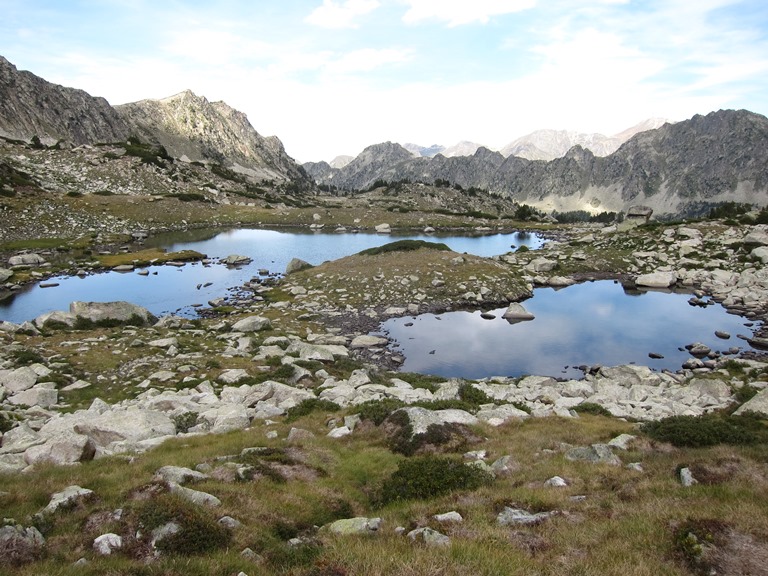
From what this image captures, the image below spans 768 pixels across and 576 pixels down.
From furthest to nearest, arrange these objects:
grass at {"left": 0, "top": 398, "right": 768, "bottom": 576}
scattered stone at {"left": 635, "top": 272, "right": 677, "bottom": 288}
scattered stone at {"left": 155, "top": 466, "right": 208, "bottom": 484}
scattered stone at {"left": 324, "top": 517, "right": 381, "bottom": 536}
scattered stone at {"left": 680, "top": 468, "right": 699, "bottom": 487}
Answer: scattered stone at {"left": 635, "top": 272, "right": 677, "bottom": 288}, scattered stone at {"left": 155, "top": 466, "right": 208, "bottom": 484}, scattered stone at {"left": 680, "top": 468, "right": 699, "bottom": 487}, scattered stone at {"left": 324, "top": 517, "right": 381, "bottom": 536}, grass at {"left": 0, "top": 398, "right": 768, "bottom": 576}

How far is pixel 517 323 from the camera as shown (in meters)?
45.6

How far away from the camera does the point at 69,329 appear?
112ft

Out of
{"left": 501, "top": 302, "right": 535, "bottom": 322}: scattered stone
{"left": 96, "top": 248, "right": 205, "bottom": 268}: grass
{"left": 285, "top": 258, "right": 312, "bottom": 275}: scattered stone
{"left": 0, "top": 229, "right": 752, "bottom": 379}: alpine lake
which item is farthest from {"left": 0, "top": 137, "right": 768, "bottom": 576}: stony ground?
{"left": 96, "top": 248, "right": 205, "bottom": 268}: grass

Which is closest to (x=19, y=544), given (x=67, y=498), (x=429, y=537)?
(x=67, y=498)

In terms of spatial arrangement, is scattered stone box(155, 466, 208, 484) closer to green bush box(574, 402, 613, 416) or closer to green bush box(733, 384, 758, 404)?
green bush box(574, 402, 613, 416)

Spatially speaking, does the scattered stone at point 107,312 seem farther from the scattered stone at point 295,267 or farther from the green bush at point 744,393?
the green bush at point 744,393

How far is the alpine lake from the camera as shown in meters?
36.3

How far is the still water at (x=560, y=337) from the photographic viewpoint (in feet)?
117

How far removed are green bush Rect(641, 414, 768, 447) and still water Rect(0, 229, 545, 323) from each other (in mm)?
43234

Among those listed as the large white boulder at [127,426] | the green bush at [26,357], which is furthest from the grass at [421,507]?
the green bush at [26,357]

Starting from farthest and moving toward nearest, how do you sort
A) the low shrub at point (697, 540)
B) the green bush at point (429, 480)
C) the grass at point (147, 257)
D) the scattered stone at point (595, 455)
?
1. the grass at point (147, 257)
2. the scattered stone at point (595, 455)
3. the green bush at point (429, 480)
4. the low shrub at point (697, 540)

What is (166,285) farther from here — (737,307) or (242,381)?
(737,307)

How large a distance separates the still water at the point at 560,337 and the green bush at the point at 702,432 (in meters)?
16.6

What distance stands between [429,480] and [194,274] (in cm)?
6166
